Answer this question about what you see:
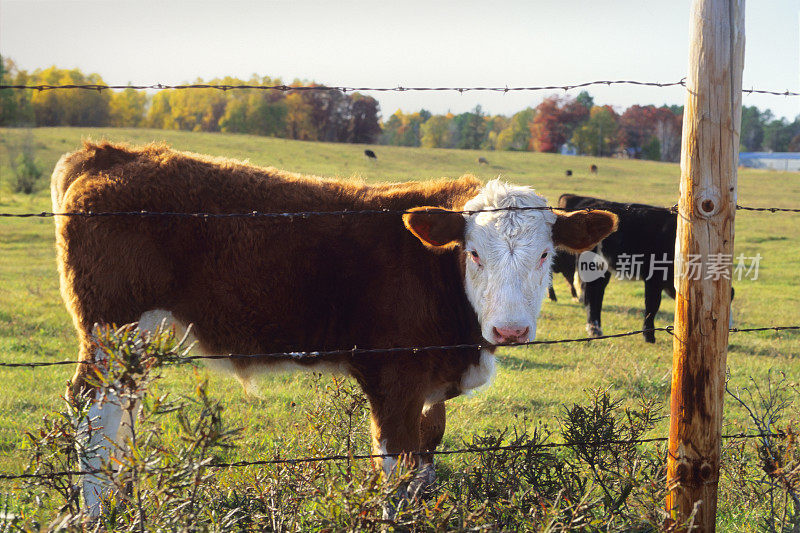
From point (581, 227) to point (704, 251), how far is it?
98 centimetres

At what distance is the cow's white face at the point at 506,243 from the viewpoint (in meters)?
3.51

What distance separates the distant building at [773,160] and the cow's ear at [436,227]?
279 feet

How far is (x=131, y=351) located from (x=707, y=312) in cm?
234

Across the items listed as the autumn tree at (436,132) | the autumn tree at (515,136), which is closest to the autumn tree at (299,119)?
the autumn tree at (436,132)

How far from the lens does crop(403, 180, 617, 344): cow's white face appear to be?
351 centimetres

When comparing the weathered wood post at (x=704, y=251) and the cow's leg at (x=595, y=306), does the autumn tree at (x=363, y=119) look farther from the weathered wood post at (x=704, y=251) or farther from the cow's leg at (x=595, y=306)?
the weathered wood post at (x=704, y=251)

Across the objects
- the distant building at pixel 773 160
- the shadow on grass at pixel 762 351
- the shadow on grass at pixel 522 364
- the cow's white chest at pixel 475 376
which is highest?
the distant building at pixel 773 160

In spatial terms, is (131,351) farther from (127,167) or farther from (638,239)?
(638,239)

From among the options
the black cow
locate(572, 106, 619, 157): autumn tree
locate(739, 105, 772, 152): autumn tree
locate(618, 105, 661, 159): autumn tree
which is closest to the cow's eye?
the black cow

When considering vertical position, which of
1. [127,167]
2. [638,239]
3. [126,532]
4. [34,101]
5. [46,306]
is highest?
[34,101]

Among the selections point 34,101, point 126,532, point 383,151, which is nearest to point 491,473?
point 126,532

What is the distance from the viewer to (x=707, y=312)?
2.95m

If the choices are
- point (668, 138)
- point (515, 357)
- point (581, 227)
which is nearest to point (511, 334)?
point (581, 227)

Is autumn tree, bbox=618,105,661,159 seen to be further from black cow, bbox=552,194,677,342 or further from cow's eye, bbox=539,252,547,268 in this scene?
cow's eye, bbox=539,252,547,268
